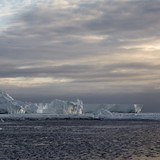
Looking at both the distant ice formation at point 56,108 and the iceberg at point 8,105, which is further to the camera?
the distant ice formation at point 56,108

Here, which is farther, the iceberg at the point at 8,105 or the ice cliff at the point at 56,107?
the ice cliff at the point at 56,107

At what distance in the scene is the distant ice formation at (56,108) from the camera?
72.1 metres

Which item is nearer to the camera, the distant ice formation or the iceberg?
the iceberg

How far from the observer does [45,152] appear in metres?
22.9

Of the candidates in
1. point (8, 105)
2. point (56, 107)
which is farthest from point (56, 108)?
point (8, 105)

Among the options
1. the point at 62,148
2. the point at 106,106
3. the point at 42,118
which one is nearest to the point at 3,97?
the point at 42,118

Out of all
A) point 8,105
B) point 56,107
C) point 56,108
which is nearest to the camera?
point 8,105

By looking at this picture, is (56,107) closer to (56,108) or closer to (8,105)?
(56,108)

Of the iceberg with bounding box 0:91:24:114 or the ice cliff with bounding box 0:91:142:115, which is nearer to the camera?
the iceberg with bounding box 0:91:24:114

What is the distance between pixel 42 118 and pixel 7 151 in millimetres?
53080

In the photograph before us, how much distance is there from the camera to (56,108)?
73.8 meters

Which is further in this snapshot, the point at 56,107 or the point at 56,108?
the point at 56,108

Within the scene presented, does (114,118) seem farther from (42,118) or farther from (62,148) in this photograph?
(62,148)

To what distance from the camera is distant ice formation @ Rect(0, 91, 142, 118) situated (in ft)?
237
